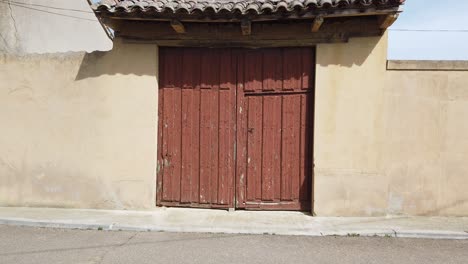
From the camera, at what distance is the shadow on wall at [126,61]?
23.0 ft

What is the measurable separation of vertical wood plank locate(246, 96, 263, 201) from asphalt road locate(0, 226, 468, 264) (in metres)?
1.44

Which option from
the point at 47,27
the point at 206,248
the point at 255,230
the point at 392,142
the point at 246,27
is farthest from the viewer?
the point at 47,27

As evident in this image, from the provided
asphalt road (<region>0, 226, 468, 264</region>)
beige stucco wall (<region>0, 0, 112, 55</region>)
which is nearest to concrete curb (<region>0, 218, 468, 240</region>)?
asphalt road (<region>0, 226, 468, 264</region>)

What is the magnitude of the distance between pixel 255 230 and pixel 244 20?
3.33 meters

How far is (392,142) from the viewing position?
6.69 m

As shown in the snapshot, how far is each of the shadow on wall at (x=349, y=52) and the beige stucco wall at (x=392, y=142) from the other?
0.02 metres

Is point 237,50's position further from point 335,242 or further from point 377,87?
point 335,242

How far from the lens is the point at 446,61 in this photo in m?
6.62

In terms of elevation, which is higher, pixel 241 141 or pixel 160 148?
pixel 241 141

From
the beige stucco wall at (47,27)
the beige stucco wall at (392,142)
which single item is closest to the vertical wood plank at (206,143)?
the beige stucco wall at (392,142)

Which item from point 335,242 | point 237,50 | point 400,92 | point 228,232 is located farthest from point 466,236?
point 237,50

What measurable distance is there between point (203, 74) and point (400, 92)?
3449 mm

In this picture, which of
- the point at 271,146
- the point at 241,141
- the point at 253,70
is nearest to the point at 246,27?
the point at 253,70

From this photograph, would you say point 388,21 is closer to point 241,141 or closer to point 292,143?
point 292,143
